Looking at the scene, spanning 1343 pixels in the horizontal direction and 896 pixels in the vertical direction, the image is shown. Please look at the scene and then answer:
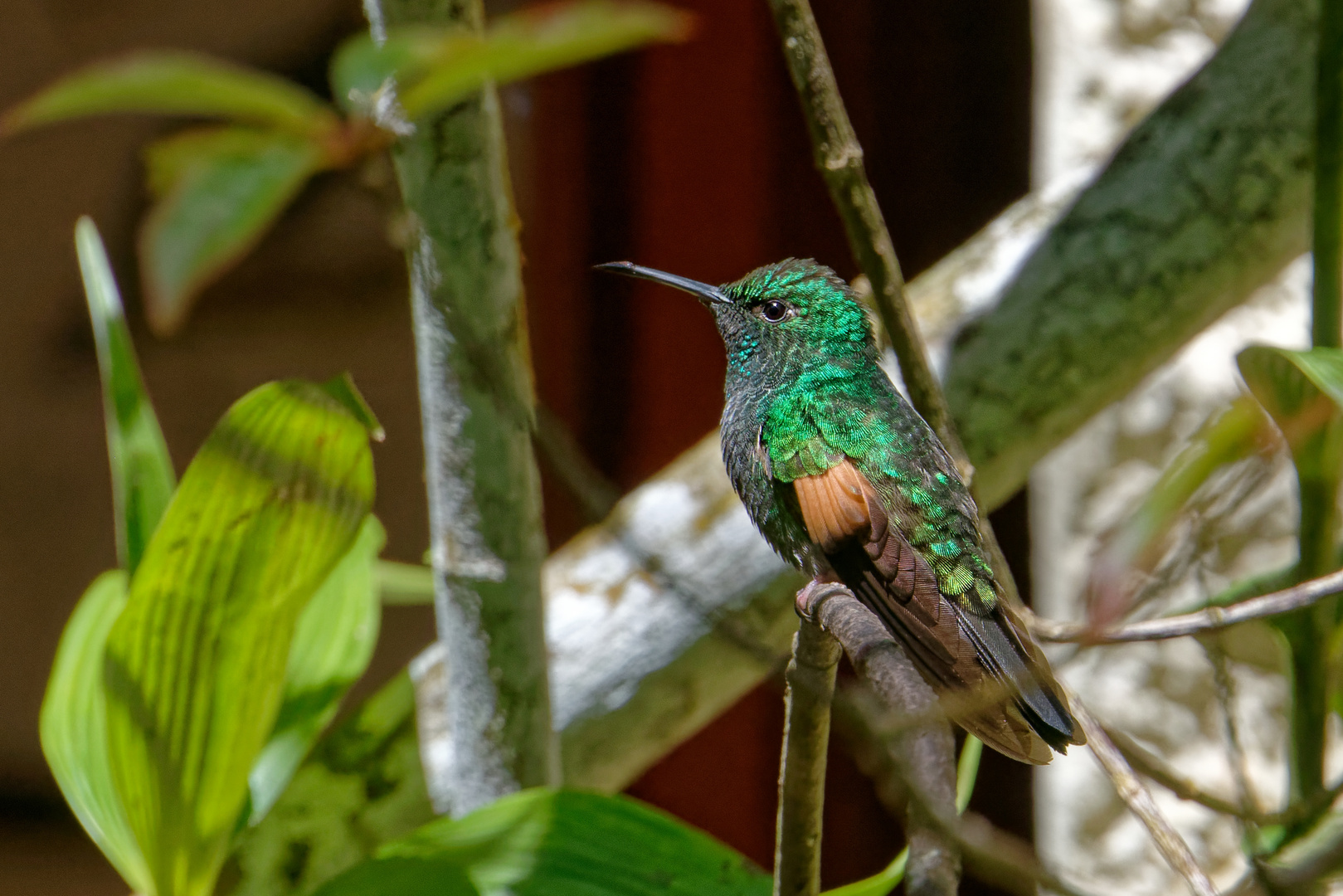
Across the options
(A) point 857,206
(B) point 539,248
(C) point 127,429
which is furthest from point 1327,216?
(B) point 539,248

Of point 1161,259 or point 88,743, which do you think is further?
point 1161,259

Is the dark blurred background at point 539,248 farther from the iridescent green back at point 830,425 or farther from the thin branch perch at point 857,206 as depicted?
the thin branch perch at point 857,206

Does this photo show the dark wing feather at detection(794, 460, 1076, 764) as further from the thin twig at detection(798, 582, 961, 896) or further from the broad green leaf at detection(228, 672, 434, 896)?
the broad green leaf at detection(228, 672, 434, 896)

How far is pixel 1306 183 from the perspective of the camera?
1205 millimetres

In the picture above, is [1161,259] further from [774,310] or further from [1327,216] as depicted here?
[774,310]

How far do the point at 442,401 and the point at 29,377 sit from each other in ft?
4.21

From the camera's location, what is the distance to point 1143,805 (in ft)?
2.33

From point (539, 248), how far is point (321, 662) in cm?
123

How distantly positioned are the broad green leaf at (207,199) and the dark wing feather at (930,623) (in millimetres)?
495

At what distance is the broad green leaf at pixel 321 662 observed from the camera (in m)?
1.15

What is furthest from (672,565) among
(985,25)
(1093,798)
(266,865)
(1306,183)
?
(985,25)

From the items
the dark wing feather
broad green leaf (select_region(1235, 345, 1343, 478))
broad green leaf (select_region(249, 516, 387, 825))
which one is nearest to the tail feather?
the dark wing feather

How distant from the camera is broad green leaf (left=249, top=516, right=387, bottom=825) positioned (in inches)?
45.1

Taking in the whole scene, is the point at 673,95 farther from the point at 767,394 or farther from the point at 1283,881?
the point at 1283,881
